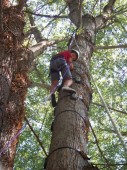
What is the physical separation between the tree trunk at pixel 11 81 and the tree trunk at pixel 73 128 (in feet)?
2.03

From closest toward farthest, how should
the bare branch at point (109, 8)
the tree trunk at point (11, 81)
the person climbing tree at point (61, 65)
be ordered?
the tree trunk at point (11, 81)
the person climbing tree at point (61, 65)
the bare branch at point (109, 8)

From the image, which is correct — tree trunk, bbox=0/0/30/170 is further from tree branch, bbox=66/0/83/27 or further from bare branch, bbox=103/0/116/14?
bare branch, bbox=103/0/116/14

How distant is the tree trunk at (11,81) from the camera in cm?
358

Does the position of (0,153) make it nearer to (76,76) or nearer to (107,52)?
(76,76)

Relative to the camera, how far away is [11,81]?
165 inches

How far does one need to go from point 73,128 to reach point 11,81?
1382 millimetres

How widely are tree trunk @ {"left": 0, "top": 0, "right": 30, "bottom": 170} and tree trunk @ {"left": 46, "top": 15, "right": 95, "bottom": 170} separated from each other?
0.62m

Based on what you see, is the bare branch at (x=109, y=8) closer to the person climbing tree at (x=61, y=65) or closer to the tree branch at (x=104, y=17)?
the tree branch at (x=104, y=17)

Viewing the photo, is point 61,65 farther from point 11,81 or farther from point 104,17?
point 104,17

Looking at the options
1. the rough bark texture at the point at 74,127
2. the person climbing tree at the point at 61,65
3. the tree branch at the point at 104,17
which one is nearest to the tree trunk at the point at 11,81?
the person climbing tree at the point at 61,65

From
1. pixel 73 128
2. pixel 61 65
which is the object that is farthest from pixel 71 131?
pixel 61 65

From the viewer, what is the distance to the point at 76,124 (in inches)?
132

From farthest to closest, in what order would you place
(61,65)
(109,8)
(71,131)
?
(109,8) → (61,65) → (71,131)

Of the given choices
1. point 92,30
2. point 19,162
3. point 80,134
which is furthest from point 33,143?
point 80,134
